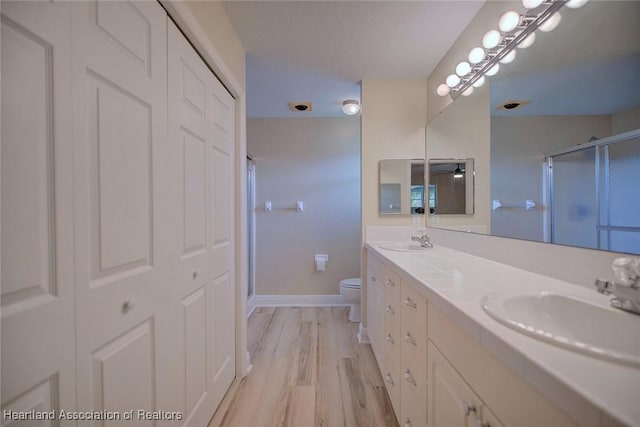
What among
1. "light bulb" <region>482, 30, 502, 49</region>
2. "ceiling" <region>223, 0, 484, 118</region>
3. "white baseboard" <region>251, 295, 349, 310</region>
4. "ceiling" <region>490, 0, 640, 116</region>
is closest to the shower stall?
"ceiling" <region>490, 0, 640, 116</region>

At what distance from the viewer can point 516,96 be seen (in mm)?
1185

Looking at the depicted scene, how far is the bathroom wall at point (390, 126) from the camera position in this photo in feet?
7.26

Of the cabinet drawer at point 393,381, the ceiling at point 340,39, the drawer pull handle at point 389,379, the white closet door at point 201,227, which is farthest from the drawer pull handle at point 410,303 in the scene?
the ceiling at point 340,39

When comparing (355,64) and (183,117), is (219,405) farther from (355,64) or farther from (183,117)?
(355,64)

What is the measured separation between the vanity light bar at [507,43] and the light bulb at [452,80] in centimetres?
2

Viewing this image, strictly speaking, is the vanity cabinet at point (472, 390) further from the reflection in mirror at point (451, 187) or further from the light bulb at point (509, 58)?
the light bulb at point (509, 58)

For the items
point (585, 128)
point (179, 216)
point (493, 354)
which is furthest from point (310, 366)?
point (585, 128)

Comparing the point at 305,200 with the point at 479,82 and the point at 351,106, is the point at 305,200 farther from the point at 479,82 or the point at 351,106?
the point at 479,82

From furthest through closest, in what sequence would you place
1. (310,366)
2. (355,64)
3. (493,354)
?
(355,64)
(310,366)
(493,354)

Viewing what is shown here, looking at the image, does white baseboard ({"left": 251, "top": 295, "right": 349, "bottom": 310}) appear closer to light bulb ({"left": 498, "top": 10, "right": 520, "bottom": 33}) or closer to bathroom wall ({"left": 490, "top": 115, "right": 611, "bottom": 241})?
bathroom wall ({"left": 490, "top": 115, "right": 611, "bottom": 241})

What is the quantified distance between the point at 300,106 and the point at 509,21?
192cm

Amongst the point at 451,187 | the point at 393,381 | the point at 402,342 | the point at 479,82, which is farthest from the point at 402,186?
the point at 393,381

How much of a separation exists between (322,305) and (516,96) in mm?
2661

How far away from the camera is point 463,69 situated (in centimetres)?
158
